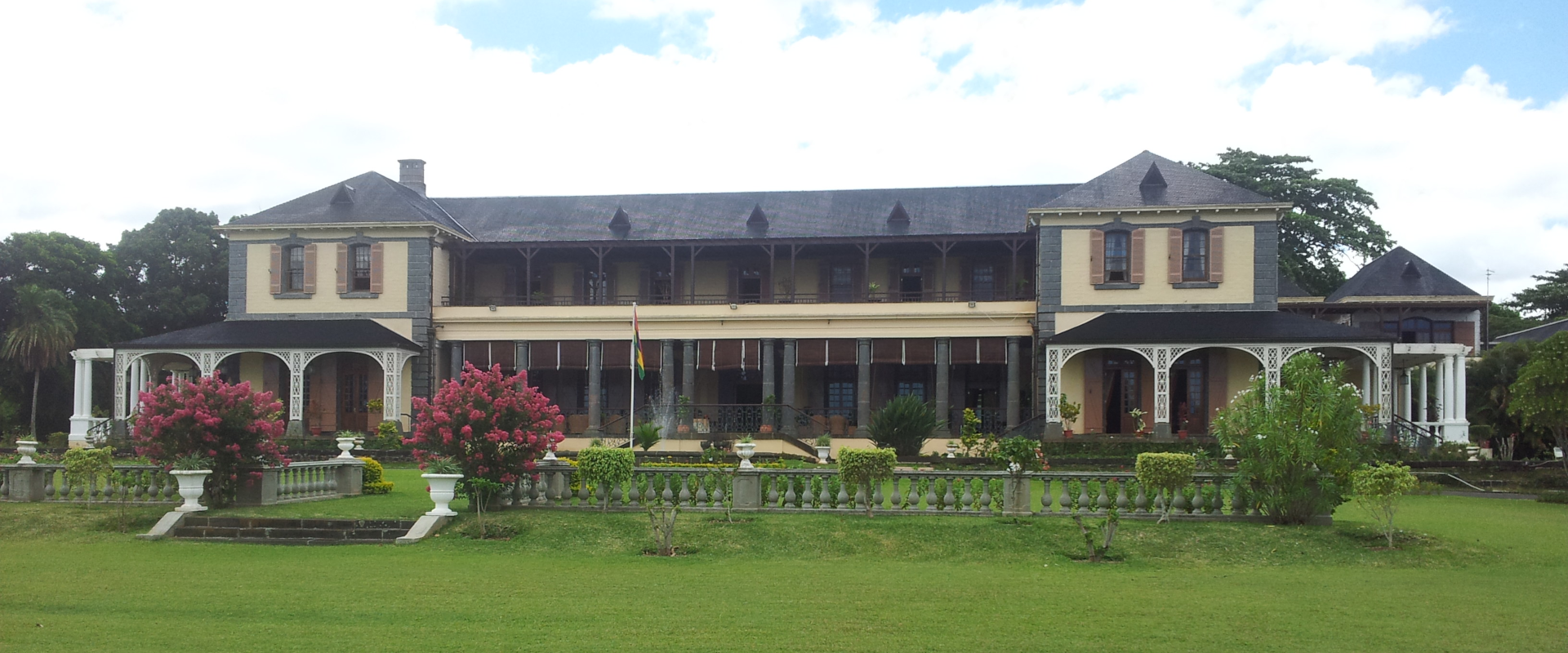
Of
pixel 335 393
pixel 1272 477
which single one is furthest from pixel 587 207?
pixel 1272 477

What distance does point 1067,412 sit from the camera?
28891 millimetres

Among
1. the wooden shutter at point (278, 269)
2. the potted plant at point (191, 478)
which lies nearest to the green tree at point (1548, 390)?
the potted plant at point (191, 478)

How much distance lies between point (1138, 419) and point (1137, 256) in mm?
3979

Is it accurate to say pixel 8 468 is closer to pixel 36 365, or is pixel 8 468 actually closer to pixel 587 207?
pixel 587 207

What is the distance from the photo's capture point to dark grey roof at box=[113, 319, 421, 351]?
30.8m

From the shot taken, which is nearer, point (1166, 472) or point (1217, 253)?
point (1166, 472)

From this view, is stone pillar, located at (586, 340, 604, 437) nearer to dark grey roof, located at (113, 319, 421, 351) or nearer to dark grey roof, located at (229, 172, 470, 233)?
dark grey roof, located at (113, 319, 421, 351)

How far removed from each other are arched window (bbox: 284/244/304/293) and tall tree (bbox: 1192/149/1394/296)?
29.2m

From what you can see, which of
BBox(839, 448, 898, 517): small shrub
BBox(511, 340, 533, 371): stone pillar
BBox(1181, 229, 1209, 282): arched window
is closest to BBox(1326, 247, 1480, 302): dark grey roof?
BBox(1181, 229, 1209, 282): arched window

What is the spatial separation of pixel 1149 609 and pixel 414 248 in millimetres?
25957

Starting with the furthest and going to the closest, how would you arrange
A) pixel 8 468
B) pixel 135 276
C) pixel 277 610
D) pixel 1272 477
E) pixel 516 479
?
pixel 135 276 → pixel 8 468 → pixel 516 479 → pixel 1272 477 → pixel 277 610

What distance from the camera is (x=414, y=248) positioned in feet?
107

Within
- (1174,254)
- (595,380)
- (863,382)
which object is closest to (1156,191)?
(1174,254)

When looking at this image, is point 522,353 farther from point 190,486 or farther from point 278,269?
point 190,486
